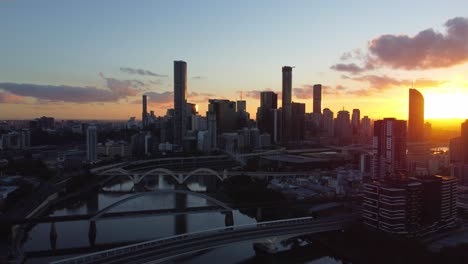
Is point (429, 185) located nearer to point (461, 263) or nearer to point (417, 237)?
point (417, 237)

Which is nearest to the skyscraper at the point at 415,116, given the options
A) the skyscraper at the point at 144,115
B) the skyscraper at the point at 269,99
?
the skyscraper at the point at 269,99

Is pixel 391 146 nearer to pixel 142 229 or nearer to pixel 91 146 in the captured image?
pixel 142 229

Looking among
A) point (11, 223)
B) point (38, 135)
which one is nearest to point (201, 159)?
point (38, 135)

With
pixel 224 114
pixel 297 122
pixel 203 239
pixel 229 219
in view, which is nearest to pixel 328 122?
pixel 297 122

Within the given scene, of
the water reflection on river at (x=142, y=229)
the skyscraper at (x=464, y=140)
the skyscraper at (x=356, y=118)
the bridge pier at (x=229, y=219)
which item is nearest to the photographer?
the water reflection on river at (x=142, y=229)

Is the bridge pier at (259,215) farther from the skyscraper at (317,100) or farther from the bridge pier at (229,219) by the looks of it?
the skyscraper at (317,100)

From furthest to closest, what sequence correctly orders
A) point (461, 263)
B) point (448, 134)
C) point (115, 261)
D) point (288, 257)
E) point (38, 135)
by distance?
point (448, 134), point (38, 135), point (288, 257), point (461, 263), point (115, 261)
